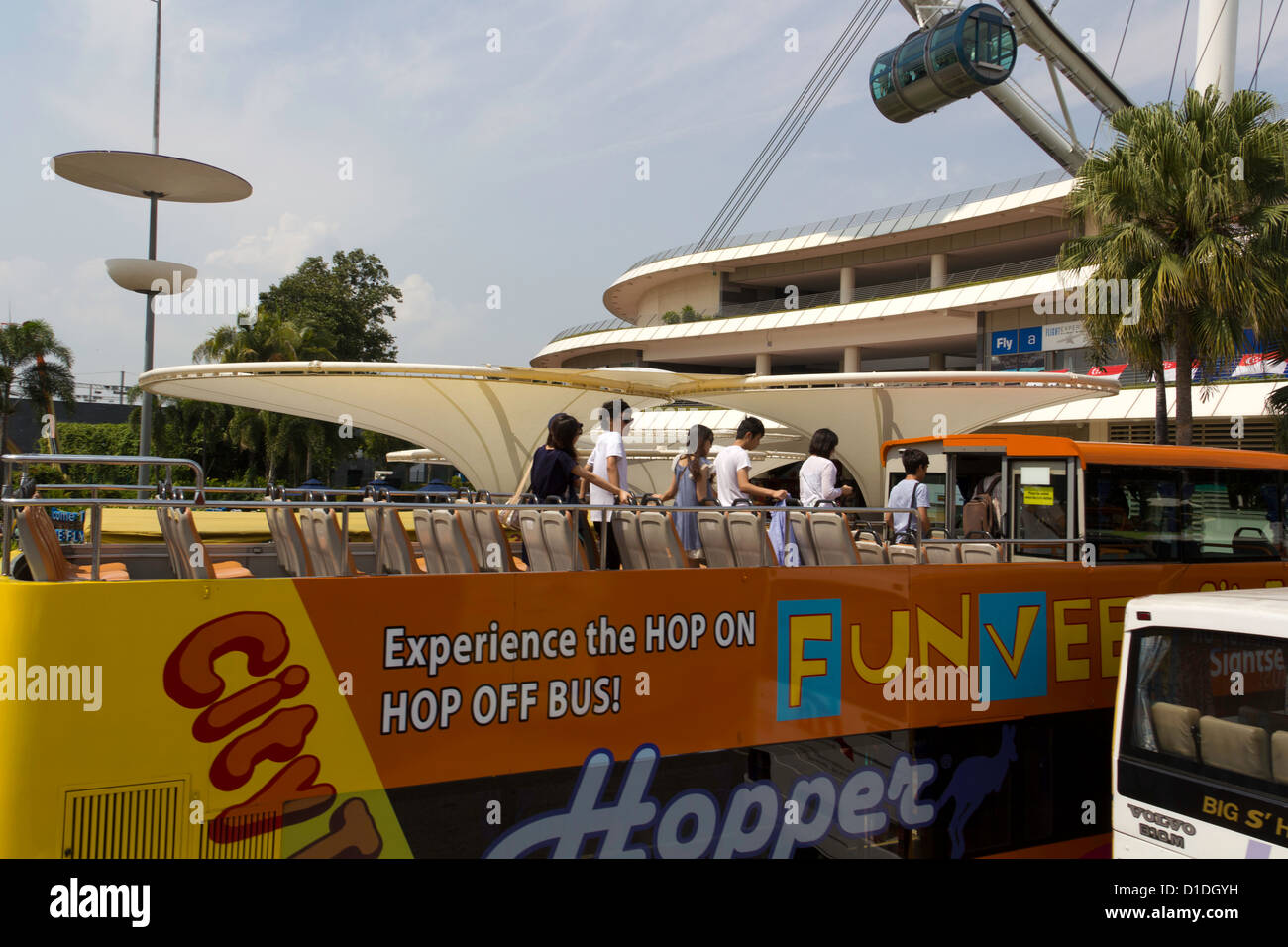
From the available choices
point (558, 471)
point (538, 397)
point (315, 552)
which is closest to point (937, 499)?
point (558, 471)

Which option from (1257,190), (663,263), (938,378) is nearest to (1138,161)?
(1257,190)

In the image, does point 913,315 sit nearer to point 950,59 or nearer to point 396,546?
point 950,59

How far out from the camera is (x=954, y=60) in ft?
106

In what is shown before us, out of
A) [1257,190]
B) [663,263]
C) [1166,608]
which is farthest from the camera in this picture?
[663,263]

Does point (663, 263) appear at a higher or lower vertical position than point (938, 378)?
higher

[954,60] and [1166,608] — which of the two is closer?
[1166,608]

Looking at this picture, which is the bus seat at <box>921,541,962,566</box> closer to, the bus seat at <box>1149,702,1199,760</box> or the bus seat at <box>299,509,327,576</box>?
the bus seat at <box>1149,702,1199,760</box>

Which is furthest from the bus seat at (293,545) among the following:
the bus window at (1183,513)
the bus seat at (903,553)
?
the bus window at (1183,513)

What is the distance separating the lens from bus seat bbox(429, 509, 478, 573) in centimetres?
491

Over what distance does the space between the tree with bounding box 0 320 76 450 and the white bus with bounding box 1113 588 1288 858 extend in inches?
1572

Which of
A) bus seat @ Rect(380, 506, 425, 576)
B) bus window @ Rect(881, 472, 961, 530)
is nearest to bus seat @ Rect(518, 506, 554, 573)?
bus seat @ Rect(380, 506, 425, 576)

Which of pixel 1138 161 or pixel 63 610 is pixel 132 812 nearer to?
pixel 63 610

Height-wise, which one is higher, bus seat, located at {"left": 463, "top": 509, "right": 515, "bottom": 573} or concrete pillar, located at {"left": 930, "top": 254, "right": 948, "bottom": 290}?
concrete pillar, located at {"left": 930, "top": 254, "right": 948, "bottom": 290}

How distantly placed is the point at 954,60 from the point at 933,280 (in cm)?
1401
